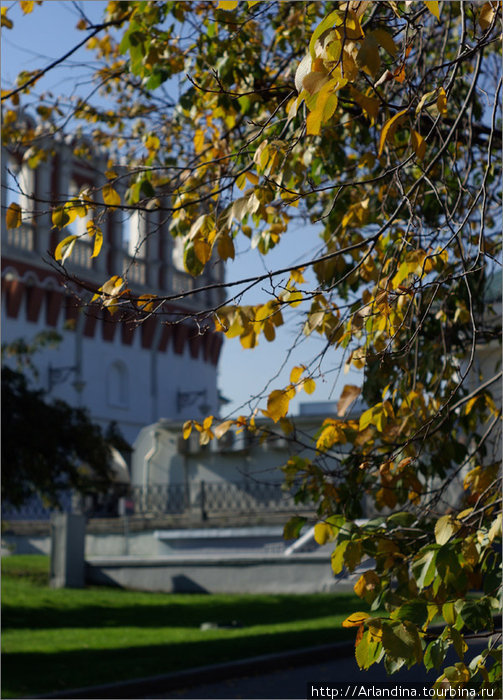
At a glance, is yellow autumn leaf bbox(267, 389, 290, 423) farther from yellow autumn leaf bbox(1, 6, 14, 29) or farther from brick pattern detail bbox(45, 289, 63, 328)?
brick pattern detail bbox(45, 289, 63, 328)

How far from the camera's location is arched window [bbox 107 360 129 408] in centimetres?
4056

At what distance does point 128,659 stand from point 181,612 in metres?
5.35

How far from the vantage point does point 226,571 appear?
18.3m

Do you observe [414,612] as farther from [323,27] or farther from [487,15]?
[487,15]

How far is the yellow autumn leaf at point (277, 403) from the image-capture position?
139 inches

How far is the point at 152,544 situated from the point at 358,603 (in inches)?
347

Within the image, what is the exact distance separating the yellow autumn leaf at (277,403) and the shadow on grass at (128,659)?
565cm

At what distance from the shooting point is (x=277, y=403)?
354cm

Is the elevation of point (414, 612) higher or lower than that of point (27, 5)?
lower

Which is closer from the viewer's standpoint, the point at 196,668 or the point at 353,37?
the point at 353,37

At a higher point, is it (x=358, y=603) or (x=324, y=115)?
(x=324, y=115)

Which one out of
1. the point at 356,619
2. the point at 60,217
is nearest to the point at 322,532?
the point at 356,619

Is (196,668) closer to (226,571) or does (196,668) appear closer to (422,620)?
(422,620)

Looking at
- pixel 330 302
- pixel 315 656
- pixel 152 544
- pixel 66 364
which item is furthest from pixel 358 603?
pixel 66 364
